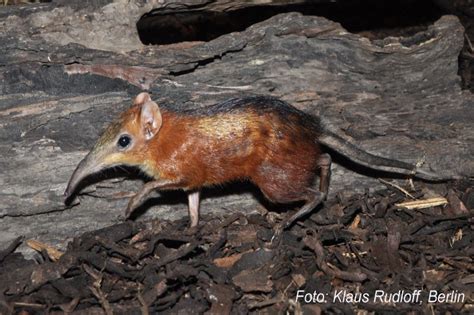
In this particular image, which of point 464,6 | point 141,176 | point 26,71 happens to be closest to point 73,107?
point 26,71

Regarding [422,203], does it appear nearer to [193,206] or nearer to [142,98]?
[193,206]

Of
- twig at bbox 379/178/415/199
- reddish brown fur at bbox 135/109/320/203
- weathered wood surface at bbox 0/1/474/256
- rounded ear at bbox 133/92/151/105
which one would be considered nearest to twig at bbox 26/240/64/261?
weathered wood surface at bbox 0/1/474/256

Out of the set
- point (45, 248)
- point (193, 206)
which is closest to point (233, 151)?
point (193, 206)

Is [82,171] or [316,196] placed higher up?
[82,171]

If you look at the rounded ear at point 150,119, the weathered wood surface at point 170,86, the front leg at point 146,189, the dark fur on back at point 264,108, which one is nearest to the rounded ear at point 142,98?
the rounded ear at point 150,119

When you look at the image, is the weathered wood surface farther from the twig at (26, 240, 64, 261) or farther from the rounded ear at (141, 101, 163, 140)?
the rounded ear at (141, 101, 163, 140)

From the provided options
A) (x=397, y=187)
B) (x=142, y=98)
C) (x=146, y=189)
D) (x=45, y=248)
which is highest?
(x=142, y=98)

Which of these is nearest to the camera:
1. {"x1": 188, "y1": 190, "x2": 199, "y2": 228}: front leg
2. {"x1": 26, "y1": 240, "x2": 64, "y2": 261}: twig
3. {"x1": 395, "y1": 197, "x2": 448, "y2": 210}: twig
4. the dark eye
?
the dark eye
